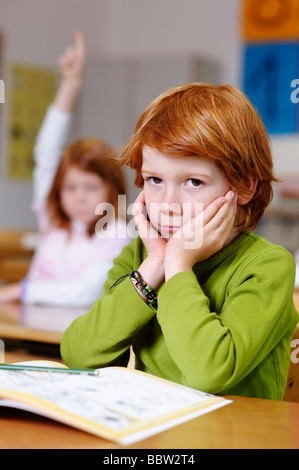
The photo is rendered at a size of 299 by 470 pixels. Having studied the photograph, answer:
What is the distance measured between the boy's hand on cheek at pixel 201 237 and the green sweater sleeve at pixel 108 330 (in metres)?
0.07

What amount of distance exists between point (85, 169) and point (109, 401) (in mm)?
1657

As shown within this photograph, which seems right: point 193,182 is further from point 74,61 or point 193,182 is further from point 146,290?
point 74,61

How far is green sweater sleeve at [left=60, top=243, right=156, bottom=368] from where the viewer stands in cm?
91

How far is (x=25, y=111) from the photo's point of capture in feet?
17.7

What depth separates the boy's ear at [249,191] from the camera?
96cm

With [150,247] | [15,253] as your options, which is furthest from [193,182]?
[15,253]

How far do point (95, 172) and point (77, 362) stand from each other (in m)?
1.38

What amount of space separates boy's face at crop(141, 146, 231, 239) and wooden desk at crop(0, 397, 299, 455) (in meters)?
0.29

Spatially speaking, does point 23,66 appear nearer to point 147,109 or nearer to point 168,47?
point 168,47

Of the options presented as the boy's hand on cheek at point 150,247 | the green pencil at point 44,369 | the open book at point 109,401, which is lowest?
the green pencil at point 44,369

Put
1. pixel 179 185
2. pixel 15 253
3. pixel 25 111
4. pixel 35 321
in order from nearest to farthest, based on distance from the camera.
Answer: pixel 179 185
pixel 35 321
pixel 15 253
pixel 25 111

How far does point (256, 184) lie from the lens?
0.97 meters

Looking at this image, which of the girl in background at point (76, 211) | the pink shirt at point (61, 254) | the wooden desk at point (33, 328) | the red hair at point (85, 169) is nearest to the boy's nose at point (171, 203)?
the wooden desk at point (33, 328)

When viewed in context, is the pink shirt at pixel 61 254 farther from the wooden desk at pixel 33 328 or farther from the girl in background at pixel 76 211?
the wooden desk at pixel 33 328
